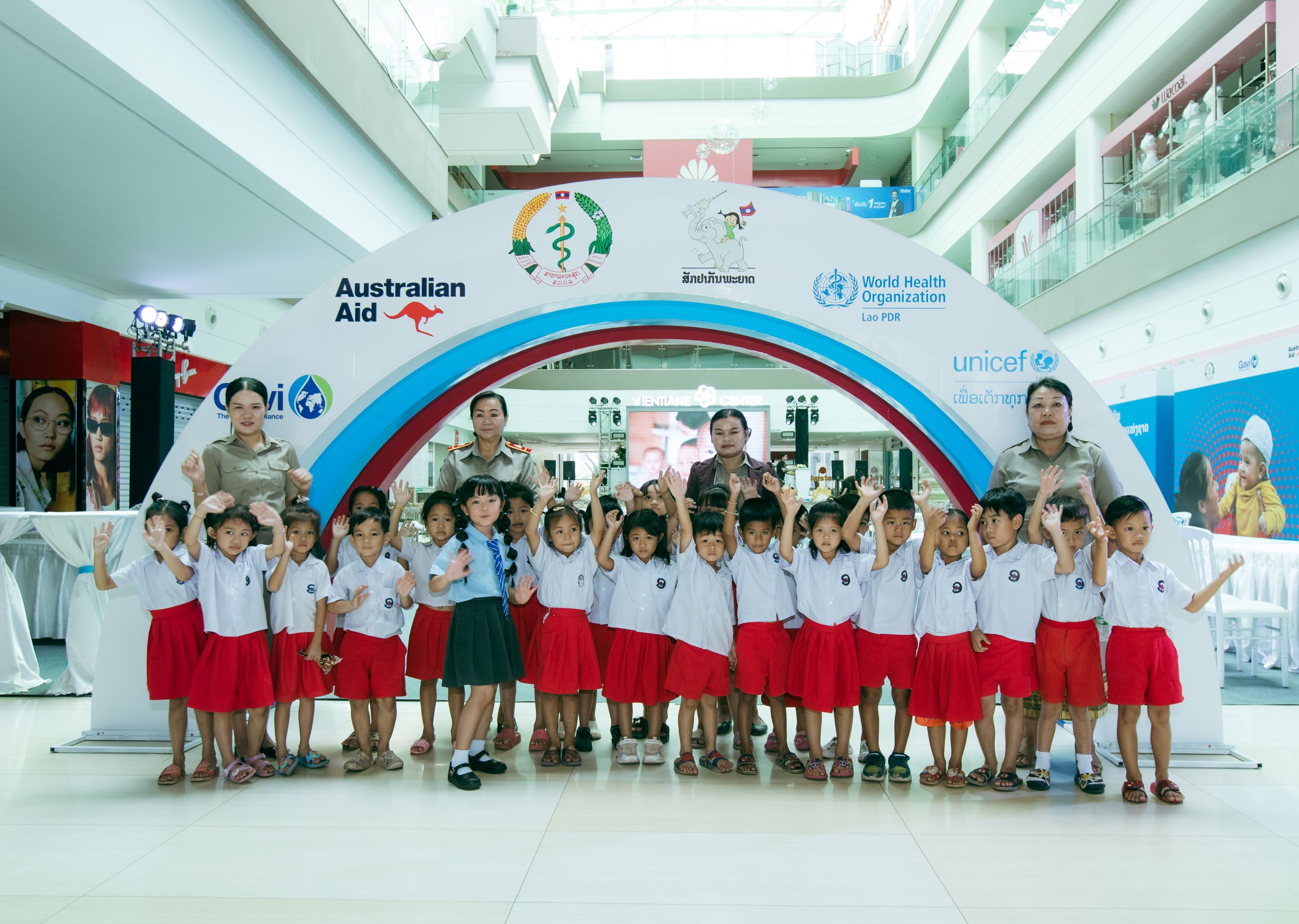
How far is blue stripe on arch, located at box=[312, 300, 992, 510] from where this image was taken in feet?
12.7

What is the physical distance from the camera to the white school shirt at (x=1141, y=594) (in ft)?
10.5

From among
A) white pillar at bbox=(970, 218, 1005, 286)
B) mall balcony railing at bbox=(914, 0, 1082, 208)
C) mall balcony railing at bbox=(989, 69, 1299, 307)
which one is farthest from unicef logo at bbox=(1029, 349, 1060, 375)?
white pillar at bbox=(970, 218, 1005, 286)

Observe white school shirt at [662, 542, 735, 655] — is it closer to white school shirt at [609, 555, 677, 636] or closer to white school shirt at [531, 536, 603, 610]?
white school shirt at [609, 555, 677, 636]

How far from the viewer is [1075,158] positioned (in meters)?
11.9

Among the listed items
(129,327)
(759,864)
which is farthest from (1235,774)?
(129,327)

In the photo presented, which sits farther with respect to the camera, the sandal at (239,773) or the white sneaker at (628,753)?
the white sneaker at (628,753)

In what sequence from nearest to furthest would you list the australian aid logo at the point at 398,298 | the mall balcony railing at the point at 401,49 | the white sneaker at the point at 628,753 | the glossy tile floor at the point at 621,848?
the glossy tile floor at the point at 621,848
the white sneaker at the point at 628,753
the australian aid logo at the point at 398,298
the mall balcony railing at the point at 401,49

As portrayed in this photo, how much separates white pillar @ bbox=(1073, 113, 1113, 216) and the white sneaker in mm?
10162

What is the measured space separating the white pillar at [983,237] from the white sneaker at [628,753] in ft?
46.3

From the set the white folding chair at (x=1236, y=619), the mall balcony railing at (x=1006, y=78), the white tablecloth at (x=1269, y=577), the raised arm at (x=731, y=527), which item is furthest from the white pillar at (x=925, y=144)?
the raised arm at (x=731, y=527)

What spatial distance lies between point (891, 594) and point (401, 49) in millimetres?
6465

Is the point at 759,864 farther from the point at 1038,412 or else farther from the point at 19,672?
the point at 19,672

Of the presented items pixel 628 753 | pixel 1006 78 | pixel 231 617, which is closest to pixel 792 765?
pixel 628 753

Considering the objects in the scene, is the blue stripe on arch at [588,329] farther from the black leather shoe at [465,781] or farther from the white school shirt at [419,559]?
the black leather shoe at [465,781]
